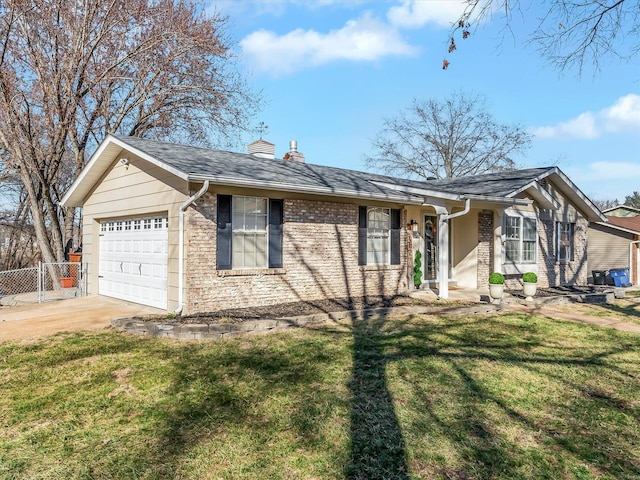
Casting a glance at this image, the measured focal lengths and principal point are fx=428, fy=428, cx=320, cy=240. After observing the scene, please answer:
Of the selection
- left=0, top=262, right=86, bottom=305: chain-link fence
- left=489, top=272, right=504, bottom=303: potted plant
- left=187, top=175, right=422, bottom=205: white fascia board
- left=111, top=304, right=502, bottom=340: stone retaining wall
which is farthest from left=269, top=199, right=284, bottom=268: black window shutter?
left=0, top=262, right=86, bottom=305: chain-link fence

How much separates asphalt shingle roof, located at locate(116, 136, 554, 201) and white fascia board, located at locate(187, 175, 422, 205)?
0.14 feet

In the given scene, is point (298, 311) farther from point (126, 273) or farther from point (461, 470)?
point (461, 470)

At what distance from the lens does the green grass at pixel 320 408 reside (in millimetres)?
3295

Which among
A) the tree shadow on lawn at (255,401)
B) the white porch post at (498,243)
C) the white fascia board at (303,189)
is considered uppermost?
the white fascia board at (303,189)

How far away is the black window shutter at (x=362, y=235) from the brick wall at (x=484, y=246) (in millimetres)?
4088

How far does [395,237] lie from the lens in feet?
38.8

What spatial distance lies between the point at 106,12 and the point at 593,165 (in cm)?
2661

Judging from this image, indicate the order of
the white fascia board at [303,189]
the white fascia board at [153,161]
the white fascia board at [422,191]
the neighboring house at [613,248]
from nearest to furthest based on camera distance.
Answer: the white fascia board at [153,161]
the white fascia board at [303,189]
the white fascia board at [422,191]
the neighboring house at [613,248]

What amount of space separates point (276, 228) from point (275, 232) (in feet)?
0.30

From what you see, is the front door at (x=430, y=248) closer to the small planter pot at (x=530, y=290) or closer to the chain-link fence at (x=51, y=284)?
the small planter pot at (x=530, y=290)

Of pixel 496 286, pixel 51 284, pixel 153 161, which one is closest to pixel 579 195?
pixel 496 286

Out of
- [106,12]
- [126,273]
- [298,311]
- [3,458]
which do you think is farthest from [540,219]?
[106,12]

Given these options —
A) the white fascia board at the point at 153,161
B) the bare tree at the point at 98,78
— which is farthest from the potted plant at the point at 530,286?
the bare tree at the point at 98,78

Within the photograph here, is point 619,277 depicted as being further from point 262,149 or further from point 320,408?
point 320,408
